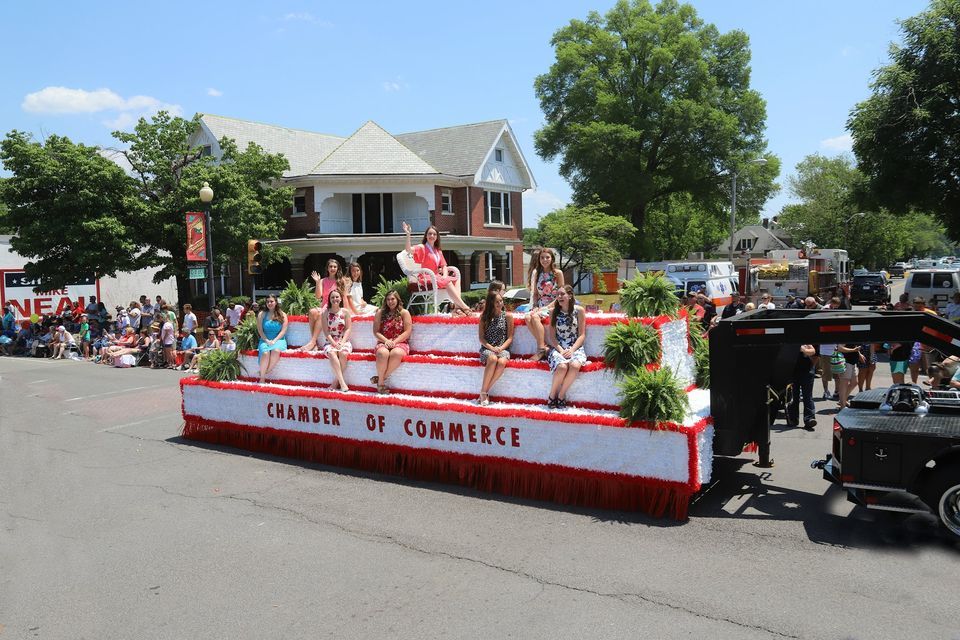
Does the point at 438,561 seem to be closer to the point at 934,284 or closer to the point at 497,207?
the point at 934,284

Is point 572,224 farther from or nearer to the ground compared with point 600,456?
farther from the ground

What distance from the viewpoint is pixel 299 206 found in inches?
1265

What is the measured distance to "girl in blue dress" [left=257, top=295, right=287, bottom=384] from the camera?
10398 mm

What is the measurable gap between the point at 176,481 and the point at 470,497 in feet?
12.1

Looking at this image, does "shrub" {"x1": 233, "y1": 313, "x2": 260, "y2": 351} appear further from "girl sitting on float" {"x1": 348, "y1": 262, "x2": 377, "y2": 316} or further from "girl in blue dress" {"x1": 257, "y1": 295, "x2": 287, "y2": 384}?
"girl sitting on float" {"x1": 348, "y1": 262, "x2": 377, "y2": 316}

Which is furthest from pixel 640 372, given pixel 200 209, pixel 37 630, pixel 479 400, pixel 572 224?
pixel 572 224

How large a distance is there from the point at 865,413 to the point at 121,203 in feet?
82.5

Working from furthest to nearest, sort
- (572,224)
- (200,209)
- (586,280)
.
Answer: (586,280), (572,224), (200,209)

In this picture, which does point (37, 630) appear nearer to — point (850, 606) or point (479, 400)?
point (479, 400)

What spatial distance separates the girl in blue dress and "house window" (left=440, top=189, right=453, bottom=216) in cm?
2297

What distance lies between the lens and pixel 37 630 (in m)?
4.83

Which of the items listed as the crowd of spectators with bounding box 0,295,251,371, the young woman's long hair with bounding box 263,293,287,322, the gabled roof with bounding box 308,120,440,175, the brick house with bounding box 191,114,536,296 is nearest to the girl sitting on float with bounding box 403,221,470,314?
the young woman's long hair with bounding box 263,293,287,322

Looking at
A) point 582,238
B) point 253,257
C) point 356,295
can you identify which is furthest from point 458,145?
point 356,295

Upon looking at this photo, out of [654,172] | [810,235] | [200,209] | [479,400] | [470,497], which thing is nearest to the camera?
[470,497]
